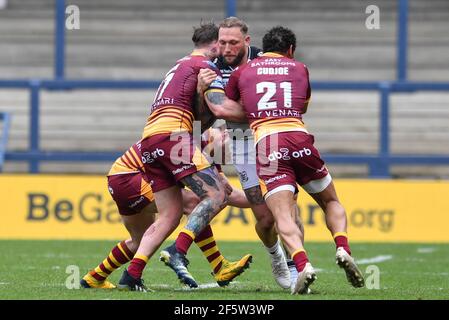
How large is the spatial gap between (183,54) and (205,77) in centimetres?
1245

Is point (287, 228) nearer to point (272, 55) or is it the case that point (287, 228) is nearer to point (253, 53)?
point (272, 55)

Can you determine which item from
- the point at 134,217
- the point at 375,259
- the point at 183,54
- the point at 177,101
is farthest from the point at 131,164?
the point at 183,54

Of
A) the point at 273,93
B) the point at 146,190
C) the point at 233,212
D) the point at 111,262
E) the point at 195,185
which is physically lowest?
the point at 233,212

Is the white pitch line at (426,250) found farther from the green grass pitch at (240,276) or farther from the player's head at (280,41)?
the player's head at (280,41)

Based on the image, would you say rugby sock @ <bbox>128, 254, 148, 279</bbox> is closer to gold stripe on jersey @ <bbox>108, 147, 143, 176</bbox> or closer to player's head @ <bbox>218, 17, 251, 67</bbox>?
gold stripe on jersey @ <bbox>108, 147, 143, 176</bbox>

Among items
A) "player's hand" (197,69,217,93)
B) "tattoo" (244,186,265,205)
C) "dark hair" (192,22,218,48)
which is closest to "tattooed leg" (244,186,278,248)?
"tattoo" (244,186,265,205)

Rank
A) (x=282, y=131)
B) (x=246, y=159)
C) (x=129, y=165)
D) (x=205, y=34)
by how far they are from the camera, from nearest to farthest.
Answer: (x=282, y=131) → (x=205, y=34) → (x=129, y=165) → (x=246, y=159)

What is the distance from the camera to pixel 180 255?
8.43 m

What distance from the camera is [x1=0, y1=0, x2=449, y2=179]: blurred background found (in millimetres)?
19016

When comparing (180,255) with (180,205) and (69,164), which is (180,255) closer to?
(180,205)

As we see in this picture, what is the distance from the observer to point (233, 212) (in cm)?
1484

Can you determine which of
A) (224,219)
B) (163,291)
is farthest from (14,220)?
(163,291)
